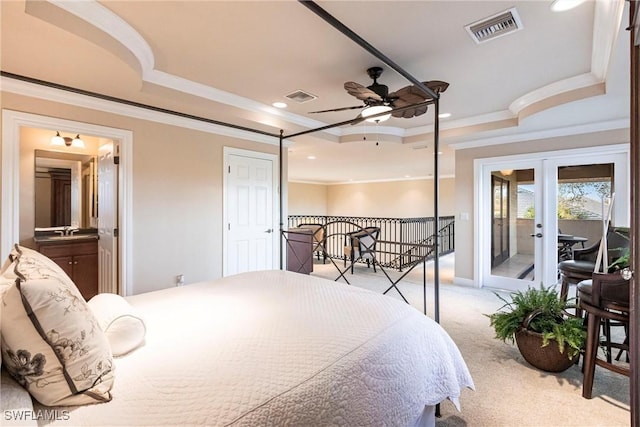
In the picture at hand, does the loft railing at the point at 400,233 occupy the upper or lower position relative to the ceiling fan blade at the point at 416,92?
lower

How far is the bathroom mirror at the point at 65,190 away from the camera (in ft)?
13.6

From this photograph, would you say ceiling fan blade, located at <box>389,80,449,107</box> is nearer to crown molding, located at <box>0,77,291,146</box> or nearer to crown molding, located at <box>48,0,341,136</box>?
crown molding, located at <box>48,0,341,136</box>

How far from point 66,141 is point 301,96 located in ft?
10.2

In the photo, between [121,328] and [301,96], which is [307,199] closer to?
[301,96]

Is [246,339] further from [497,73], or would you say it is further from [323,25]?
[497,73]

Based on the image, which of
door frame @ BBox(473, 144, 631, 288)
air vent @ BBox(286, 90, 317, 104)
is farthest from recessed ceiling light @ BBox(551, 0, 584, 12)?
door frame @ BBox(473, 144, 631, 288)

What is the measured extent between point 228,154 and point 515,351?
3.84m

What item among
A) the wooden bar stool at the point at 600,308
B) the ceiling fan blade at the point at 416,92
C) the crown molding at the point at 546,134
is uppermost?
the crown molding at the point at 546,134

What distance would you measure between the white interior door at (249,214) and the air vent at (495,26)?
3.08m

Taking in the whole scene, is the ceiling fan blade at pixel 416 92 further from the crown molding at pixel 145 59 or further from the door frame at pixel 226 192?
the door frame at pixel 226 192

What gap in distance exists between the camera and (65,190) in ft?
14.6

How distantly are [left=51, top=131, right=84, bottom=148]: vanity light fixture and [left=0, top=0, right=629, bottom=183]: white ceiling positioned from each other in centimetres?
162

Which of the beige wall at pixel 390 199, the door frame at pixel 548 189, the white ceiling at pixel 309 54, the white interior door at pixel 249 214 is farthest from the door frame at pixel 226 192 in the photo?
the beige wall at pixel 390 199

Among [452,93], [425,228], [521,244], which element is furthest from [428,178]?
[452,93]
